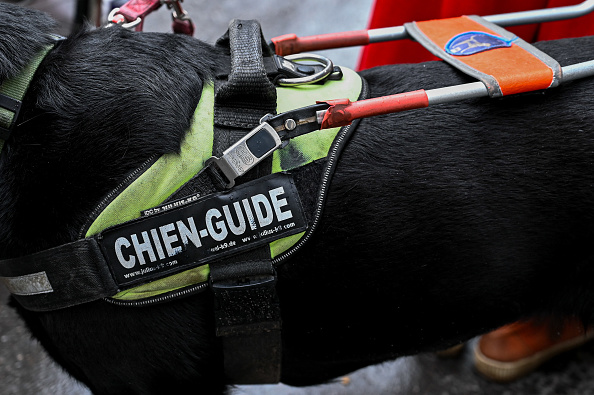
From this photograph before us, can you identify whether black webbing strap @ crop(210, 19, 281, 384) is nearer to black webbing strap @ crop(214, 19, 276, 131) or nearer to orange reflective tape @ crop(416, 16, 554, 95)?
black webbing strap @ crop(214, 19, 276, 131)

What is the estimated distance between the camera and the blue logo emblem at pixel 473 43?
1333 millimetres

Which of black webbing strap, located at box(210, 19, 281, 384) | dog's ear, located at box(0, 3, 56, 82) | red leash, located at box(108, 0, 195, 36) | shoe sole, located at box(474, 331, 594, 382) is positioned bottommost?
shoe sole, located at box(474, 331, 594, 382)

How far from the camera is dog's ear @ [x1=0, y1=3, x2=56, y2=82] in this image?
1.10 metres

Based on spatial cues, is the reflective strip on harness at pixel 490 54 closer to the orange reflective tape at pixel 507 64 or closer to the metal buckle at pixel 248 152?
the orange reflective tape at pixel 507 64

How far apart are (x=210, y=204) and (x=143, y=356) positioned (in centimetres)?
38

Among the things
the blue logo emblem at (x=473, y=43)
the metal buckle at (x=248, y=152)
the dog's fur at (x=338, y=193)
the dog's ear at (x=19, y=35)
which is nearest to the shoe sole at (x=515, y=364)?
the dog's fur at (x=338, y=193)

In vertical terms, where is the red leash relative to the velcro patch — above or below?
above

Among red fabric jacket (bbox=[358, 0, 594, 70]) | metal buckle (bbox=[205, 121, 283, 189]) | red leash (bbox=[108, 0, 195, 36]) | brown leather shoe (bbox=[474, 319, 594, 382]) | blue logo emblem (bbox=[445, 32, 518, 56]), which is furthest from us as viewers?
brown leather shoe (bbox=[474, 319, 594, 382])

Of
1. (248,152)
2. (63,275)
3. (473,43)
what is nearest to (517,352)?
(473,43)

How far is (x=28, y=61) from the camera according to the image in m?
1.12

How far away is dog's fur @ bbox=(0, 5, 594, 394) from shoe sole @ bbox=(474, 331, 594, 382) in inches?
36.8

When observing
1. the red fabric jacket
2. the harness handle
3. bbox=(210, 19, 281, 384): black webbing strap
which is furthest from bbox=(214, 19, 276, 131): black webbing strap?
the red fabric jacket

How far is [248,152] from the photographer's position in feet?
3.49

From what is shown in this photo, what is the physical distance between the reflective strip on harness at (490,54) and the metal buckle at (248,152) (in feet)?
1.53
